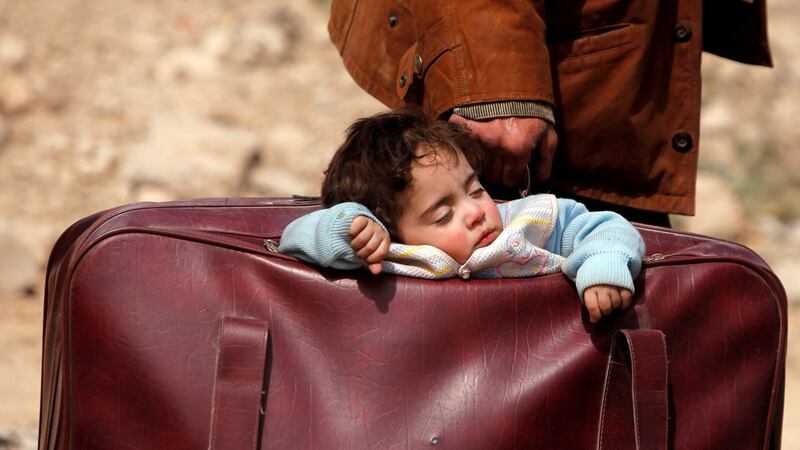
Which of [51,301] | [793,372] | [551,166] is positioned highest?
[551,166]

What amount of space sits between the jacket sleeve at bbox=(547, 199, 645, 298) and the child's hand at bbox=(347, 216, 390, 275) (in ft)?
1.17

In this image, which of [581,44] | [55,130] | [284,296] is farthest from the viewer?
[55,130]

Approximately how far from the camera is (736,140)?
7930 mm

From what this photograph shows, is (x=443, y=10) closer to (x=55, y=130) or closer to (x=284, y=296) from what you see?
(x=284, y=296)

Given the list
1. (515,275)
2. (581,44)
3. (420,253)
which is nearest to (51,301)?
(420,253)

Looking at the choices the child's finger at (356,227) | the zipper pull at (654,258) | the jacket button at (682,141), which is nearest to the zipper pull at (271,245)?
the child's finger at (356,227)

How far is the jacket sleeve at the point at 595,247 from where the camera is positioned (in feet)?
6.68

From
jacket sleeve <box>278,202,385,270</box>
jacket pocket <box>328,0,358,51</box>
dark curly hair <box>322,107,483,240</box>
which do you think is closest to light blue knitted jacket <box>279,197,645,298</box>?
jacket sleeve <box>278,202,385,270</box>

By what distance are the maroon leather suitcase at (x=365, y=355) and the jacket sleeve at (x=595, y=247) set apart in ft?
0.17

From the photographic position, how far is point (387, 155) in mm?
2221

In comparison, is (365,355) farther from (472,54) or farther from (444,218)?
(472,54)

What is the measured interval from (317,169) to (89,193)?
1.29 m

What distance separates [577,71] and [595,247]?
1.69ft

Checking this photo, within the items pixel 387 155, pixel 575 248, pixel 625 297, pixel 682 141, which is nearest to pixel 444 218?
pixel 387 155
